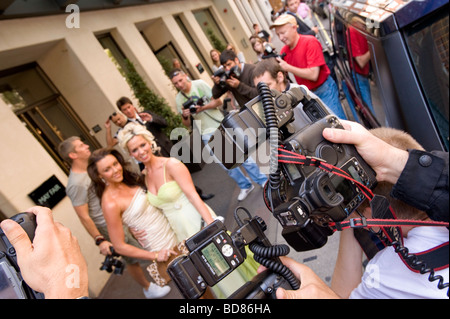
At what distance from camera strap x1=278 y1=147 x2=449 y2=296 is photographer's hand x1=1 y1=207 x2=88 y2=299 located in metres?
0.61

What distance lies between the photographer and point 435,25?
1.14 m

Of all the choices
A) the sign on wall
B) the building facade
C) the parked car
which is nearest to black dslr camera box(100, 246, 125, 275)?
the building facade

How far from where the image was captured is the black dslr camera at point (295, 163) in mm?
706

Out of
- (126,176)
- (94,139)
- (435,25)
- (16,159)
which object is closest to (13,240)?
(126,176)

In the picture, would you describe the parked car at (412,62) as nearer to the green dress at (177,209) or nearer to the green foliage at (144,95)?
the green dress at (177,209)

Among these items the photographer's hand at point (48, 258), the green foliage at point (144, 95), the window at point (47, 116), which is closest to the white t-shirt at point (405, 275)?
the photographer's hand at point (48, 258)

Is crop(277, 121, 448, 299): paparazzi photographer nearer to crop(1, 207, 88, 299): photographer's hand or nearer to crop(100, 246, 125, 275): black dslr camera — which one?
crop(1, 207, 88, 299): photographer's hand

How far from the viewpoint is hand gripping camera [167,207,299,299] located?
0.70m

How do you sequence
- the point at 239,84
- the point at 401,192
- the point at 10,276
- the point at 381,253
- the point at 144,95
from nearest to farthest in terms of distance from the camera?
the point at 10,276 → the point at 401,192 → the point at 381,253 → the point at 239,84 → the point at 144,95

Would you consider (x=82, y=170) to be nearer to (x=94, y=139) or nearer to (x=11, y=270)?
(x=11, y=270)

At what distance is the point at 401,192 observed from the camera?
79 cm

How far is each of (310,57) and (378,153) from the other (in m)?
1.76

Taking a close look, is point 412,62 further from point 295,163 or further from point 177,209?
point 177,209

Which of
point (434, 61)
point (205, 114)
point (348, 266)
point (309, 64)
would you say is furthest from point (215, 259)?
point (309, 64)
